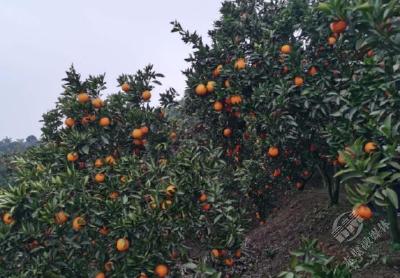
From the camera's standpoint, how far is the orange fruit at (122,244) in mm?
3789

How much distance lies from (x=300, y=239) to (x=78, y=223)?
13.3 feet

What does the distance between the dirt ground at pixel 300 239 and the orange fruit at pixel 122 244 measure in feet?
8.43

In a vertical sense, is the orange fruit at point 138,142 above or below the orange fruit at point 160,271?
above

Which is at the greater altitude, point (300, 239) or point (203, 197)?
point (203, 197)

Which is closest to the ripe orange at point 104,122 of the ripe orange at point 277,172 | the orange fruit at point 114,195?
the orange fruit at point 114,195

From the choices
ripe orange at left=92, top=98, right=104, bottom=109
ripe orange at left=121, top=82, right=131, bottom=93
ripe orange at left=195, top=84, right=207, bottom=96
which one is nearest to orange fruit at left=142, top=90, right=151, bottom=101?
ripe orange at left=121, top=82, right=131, bottom=93

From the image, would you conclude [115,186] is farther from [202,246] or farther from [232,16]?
[232,16]

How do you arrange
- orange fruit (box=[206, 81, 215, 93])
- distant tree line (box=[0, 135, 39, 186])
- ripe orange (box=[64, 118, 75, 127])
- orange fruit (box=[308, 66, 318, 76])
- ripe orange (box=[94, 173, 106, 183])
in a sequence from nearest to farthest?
ripe orange (box=[94, 173, 106, 183]) → ripe orange (box=[64, 118, 75, 127]) → orange fruit (box=[308, 66, 318, 76]) → orange fruit (box=[206, 81, 215, 93]) → distant tree line (box=[0, 135, 39, 186])

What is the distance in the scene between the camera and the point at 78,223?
3.92 metres

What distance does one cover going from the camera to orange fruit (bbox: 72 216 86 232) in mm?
3918

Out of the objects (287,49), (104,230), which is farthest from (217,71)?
(104,230)

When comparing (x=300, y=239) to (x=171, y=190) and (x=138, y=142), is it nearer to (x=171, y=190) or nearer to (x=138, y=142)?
(x=138, y=142)

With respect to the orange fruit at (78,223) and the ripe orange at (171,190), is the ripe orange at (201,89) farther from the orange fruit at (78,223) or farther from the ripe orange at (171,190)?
the orange fruit at (78,223)

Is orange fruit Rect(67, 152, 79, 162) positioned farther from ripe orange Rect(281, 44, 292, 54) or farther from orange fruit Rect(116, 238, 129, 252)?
ripe orange Rect(281, 44, 292, 54)
